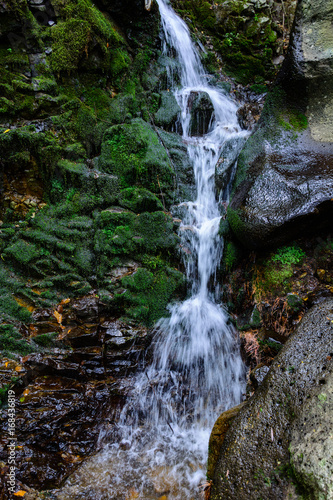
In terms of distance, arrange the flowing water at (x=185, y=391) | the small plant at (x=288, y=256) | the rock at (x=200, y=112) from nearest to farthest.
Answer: the flowing water at (x=185, y=391) → the small plant at (x=288, y=256) → the rock at (x=200, y=112)

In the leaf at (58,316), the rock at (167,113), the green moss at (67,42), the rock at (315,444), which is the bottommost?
the leaf at (58,316)

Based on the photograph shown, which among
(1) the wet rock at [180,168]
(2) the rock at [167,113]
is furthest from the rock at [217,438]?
(2) the rock at [167,113]

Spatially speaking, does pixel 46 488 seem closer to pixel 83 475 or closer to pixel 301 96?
pixel 83 475

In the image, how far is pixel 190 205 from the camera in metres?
5.47

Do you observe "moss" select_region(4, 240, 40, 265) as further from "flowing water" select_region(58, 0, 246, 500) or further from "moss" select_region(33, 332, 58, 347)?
"flowing water" select_region(58, 0, 246, 500)

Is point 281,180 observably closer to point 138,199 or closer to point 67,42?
point 138,199

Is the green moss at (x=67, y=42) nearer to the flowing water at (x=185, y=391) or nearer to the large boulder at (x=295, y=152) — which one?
the flowing water at (x=185, y=391)

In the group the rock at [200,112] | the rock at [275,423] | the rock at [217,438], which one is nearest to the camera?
the rock at [275,423]

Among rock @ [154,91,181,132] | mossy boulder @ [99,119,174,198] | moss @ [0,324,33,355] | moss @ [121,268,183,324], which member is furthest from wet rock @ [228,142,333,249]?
moss @ [0,324,33,355]

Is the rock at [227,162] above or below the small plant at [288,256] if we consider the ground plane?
above

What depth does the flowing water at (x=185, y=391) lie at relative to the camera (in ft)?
9.98

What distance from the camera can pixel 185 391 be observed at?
160 inches

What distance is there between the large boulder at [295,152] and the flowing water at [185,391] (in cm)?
104

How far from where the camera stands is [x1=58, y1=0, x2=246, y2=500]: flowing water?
9.98ft
